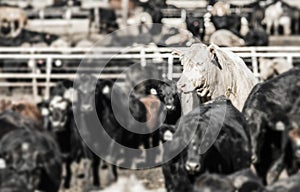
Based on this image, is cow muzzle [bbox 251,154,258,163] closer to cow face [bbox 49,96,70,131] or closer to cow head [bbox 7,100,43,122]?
cow head [bbox 7,100,43,122]

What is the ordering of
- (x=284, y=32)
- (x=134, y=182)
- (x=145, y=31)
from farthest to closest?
(x=284, y=32), (x=145, y=31), (x=134, y=182)

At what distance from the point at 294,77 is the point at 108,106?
5537mm

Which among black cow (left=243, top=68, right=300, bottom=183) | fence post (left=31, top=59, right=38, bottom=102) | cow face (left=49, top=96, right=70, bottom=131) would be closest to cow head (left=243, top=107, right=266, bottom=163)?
black cow (left=243, top=68, right=300, bottom=183)

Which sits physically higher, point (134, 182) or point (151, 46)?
point (151, 46)

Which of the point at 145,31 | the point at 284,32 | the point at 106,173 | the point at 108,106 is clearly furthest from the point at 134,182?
the point at 284,32

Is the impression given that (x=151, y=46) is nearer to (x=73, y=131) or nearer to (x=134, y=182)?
(x=73, y=131)

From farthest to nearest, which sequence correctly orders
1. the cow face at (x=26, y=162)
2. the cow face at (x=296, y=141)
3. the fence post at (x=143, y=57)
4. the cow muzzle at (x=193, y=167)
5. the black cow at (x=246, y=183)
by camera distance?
the fence post at (x=143, y=57) → the cow face at (x=26, y=162) → the cow muzzle at (x=193, y=167) → the cow face at (x=296, y=141) → the black cow at (x=246, y=183)

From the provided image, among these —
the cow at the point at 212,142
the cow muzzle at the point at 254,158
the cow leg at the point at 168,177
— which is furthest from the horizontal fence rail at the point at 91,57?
the cow muzzle at the point at 254,158

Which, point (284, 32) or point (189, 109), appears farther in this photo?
point (284, 32)

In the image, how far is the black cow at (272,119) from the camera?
11797 millimetres

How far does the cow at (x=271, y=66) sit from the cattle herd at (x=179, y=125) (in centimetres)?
2

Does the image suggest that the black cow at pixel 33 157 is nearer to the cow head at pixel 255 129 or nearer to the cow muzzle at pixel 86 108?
the cow muzzle at pixel 86 108

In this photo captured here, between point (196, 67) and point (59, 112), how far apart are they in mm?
6299

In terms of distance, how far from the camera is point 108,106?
57.4ft
